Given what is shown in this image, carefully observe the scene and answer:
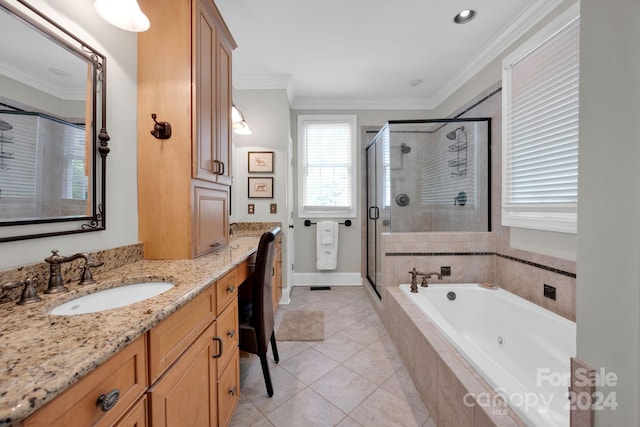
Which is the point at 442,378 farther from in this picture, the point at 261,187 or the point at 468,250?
the point at 261,187

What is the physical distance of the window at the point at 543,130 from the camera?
5.00 ft

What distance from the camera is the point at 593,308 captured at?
1.81 feet

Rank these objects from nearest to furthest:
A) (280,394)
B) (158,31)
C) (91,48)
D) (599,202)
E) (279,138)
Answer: (599,202), (91,48), (158,31), (280,394), (279,138)

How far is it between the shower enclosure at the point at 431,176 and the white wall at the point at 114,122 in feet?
6.94

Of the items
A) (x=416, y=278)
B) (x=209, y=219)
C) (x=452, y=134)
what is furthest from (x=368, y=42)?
(x=416, y=278)

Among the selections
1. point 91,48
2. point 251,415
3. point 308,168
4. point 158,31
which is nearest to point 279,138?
point 308,168

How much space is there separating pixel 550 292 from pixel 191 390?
7.15ft

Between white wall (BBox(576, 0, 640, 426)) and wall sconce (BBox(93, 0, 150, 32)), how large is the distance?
145 cm

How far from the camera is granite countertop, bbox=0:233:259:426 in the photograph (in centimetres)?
38

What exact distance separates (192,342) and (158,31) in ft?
5.17

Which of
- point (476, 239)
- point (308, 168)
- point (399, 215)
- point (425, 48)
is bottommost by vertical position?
point (476, 239)

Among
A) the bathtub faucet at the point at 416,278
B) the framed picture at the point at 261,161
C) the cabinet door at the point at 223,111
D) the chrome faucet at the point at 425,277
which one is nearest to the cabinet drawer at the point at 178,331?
the cabinet door at the point at 223,111

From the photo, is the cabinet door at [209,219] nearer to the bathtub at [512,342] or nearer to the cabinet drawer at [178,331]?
the cabinet drawer at [178,331]

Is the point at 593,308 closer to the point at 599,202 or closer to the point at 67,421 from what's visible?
the point at 599,202
